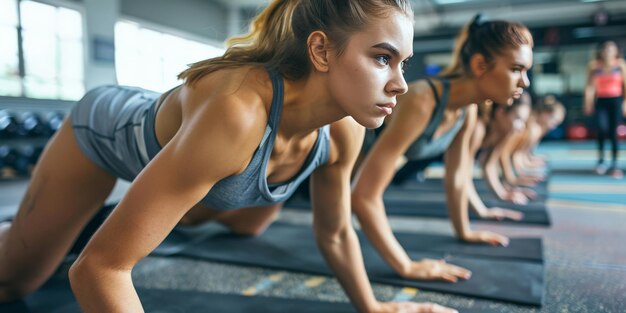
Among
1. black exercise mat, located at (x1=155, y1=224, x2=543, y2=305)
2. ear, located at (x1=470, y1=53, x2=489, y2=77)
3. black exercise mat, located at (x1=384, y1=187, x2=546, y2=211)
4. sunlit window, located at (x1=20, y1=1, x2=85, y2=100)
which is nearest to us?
black exercise mat, located at (x1=155, y1=224, x2=543, y2=305)

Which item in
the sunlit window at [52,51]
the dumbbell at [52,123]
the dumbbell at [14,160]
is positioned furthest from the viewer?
the sunlit window at [52,51]

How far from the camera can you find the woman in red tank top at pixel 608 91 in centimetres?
473

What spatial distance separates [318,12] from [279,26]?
11 cm

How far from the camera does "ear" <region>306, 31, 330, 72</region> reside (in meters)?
0.92

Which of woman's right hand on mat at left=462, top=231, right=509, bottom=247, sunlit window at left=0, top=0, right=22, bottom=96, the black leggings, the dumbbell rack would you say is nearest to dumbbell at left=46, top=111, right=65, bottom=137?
the dumbbell rack

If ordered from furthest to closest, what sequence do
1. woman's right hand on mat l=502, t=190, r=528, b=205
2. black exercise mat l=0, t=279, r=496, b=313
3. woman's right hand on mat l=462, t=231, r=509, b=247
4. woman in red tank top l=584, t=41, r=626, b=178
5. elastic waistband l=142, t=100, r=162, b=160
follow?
1. woman in red tank top l=584, t=41, r=626, b=178
2. woman's right hand on mat l=502, t=190, r=528, b=205
3. woman's right hand on mat l=462, t=231, r=509, b=247
4. black exercise mat l=0, t=279, r=496, b=313
5. elastic waistband l=142, t=100, r=162, b=160

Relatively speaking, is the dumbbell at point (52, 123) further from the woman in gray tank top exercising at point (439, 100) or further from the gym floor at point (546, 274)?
the woman in gray tank top exercising at point (439, 100)

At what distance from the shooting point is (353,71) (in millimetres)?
905

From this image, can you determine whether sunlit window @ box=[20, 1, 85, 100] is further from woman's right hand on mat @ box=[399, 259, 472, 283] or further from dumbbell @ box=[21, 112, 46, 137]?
woman's right hand on mat @ box=[399, 259, 472, 283]

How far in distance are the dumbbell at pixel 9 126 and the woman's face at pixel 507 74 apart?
14.0 feet

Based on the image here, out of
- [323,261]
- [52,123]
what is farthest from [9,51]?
[323,261]

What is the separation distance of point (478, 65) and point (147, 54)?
7502 mm

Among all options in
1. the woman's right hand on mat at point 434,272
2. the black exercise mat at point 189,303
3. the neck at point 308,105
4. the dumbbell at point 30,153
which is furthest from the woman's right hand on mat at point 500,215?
the dumbbell at point 30,153

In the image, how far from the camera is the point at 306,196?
3.11 m
